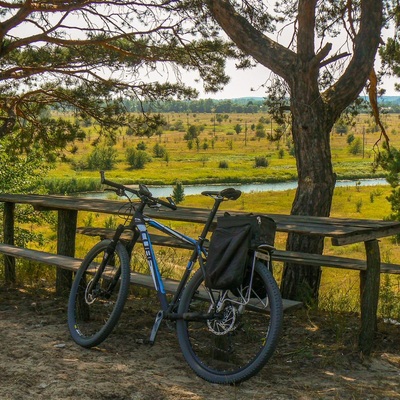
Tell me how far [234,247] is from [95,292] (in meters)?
1.45

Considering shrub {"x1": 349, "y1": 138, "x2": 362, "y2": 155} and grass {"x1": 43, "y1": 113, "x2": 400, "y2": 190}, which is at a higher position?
shrub {"x1": 349, "y1": 138, "x2": 362, "y2": 155}

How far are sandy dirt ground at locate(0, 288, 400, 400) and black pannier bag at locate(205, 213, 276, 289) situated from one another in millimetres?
617

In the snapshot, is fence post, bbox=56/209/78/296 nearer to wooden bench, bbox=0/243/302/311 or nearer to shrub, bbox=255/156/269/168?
wooden bench, bbox=0/243/302/311

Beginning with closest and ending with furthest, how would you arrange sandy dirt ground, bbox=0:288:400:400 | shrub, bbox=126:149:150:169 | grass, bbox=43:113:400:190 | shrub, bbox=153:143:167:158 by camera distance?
sandy dirt ground, bbox=0:288:400:400 < grass, bbox=43:113:400:190 < shrub, bbox=126:149:150:169 < shrub, bbox=153:143:167:158

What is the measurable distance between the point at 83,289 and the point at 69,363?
919 mm

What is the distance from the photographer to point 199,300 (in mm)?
4199

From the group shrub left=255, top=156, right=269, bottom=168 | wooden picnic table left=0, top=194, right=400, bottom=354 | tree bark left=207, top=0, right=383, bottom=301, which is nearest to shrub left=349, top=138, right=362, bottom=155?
shrub left=255, top=156, right=269, bottom=168

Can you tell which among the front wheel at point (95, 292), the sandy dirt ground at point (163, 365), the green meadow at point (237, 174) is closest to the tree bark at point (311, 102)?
the green meadow at point (237, 174)

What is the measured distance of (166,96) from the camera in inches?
460

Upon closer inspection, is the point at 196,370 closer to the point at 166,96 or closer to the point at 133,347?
the point at 133,347

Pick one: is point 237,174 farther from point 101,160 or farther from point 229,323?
point 229,323

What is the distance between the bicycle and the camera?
3.77 m

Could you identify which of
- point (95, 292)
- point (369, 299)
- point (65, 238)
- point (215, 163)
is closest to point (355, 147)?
point (215, 163)

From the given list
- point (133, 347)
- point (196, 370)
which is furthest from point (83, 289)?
point (196, 370)
